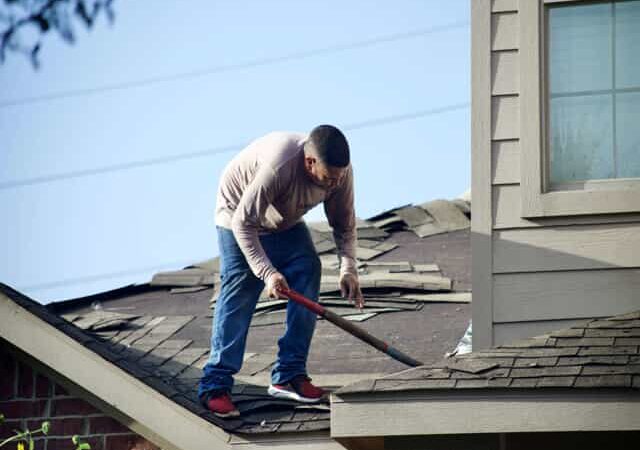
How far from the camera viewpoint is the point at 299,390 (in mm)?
7738

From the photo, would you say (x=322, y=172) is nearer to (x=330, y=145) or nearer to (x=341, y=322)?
(x=330, y=145)

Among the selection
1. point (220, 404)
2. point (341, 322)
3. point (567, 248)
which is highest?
point (567, 248)

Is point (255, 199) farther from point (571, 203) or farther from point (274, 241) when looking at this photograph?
point (571, 203)

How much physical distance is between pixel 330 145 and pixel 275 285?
841 mm

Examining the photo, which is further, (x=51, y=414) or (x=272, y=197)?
(x=51, y=414)

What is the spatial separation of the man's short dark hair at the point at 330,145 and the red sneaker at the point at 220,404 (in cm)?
148

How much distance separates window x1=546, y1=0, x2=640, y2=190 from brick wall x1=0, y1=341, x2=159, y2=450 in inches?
116

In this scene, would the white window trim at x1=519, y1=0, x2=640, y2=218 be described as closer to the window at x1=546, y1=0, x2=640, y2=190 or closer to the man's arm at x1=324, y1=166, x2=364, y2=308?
the window at x1=546, y1=0, x2=640, y2=190

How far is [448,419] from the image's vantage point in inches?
267

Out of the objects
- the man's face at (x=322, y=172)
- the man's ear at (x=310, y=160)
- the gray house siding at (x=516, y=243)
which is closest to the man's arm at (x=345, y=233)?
the man's face at (x=322, y=172)

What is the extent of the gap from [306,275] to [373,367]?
846 mm

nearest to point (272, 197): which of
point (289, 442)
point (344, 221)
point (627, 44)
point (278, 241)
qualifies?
point (278, 241)

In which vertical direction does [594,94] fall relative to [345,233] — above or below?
above

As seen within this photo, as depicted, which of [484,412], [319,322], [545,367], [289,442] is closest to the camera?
[484,412]
